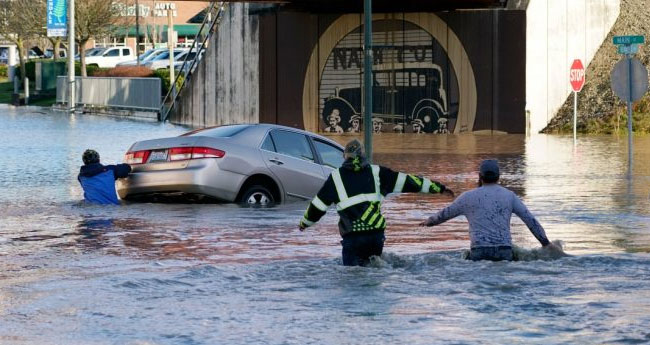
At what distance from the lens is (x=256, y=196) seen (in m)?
18.4

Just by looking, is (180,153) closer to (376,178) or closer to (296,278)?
(296,278)

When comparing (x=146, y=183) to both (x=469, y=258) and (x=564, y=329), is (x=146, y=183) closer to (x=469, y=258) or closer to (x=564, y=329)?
(x=469, y=258)

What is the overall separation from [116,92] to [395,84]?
18.1m

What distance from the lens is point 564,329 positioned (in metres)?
9.30

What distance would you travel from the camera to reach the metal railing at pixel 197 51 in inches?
1724

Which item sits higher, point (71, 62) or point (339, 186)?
point (71, 62)

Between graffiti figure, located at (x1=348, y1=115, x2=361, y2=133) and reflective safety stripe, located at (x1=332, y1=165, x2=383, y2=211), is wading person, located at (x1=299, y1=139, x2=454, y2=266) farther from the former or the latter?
graffiti figure, located at (x1=348, y1=115, x2=361, y2=133)

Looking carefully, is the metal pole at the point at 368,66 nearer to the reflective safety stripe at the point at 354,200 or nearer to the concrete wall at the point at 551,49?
the reflective safety stripe at the point at 354,200

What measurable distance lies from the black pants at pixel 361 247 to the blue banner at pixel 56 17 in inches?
1938

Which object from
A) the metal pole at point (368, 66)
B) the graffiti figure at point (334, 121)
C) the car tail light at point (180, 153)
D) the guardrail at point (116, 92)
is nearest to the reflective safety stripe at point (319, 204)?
the car tail light at point (180, 153)

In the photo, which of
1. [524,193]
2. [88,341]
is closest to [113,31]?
[524,193]

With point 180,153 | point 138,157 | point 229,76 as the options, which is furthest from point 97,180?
point 229,76

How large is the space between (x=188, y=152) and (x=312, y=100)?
22.4 meters

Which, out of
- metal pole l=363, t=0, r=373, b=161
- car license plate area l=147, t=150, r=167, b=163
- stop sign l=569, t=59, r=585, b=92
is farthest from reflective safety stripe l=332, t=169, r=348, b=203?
stop sign l=569, t=59, r=585, b=92
